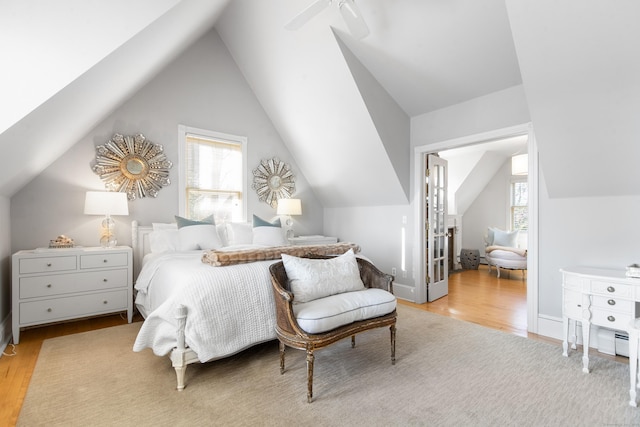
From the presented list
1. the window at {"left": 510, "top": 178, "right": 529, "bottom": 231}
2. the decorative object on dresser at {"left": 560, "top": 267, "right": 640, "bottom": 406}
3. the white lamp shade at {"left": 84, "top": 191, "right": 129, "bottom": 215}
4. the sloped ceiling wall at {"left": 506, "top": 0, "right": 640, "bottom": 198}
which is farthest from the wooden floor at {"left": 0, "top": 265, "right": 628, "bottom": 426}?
the window at {"left": 510, "top": 178, "right": 529, "bottom": 231}

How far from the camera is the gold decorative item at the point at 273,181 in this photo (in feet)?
16.0

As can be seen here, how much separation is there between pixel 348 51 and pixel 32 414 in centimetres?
398

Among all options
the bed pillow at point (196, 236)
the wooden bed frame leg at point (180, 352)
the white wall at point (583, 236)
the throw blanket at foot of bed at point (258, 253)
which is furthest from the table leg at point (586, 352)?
the bed pillow at point (196, 236)

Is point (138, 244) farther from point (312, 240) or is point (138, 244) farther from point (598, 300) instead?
point (598, 300)

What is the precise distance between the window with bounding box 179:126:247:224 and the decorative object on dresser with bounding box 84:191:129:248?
A: 2.78 feet

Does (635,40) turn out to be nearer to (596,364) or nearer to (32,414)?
(596,364)

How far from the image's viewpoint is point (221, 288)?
2168mm

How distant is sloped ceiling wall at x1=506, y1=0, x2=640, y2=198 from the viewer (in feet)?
6.43

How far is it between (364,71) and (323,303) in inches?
111

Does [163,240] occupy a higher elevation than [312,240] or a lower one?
higher

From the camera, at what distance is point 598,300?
7.54 ft

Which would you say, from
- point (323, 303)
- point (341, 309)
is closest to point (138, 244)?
point (323, 303)

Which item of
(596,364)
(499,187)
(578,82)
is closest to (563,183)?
(578,82)

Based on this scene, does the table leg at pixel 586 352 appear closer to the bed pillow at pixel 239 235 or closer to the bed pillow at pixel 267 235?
the bed pillow at pixel 267 235
